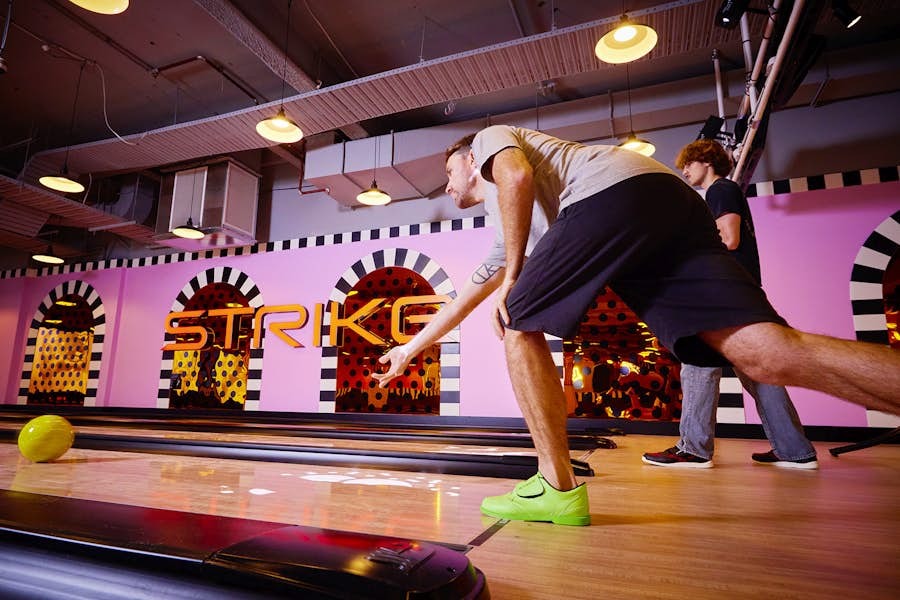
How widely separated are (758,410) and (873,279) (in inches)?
115

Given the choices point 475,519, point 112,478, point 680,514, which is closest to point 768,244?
point 680,514

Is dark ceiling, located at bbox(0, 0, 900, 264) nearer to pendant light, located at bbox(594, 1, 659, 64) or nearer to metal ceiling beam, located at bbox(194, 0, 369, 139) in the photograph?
metal ceiling beam, located at bbox(194, 0, 369, 139)

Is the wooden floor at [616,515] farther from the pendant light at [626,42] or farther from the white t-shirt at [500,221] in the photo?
the pendant light at [626,42]

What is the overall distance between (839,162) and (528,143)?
Result: 4.83m

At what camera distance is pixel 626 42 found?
3.50 meters

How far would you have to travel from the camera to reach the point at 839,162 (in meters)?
4.80

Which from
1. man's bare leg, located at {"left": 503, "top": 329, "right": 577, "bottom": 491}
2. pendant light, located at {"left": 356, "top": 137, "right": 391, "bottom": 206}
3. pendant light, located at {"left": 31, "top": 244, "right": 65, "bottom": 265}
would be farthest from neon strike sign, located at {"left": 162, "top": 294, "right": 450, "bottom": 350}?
man's bare leg, located at {"left": 503, "top": 329, "right": 577, "bottom": 491}

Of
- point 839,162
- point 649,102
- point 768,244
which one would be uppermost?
point 649,102

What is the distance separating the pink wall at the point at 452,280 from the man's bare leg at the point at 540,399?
4.03 m

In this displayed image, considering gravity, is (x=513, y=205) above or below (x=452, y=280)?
below

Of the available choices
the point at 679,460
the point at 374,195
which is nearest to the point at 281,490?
the point at 679,460

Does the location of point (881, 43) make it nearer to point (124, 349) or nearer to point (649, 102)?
point (649, 102)

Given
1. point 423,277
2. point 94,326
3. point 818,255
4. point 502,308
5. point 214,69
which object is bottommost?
point 502,308

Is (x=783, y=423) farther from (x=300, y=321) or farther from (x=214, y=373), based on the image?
(x=214, y=373)
